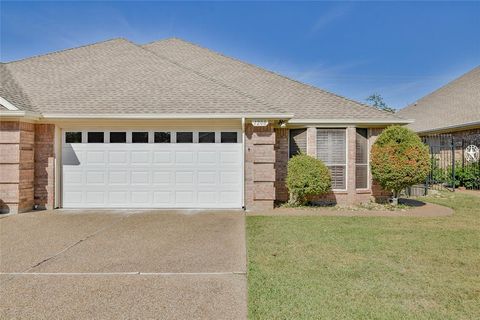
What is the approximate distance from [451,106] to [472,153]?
6.86 metres

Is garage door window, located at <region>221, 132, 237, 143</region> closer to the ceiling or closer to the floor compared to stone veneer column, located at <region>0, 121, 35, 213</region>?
closer to the ceiling

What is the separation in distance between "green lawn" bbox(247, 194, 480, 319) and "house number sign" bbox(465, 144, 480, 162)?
11.7 meters

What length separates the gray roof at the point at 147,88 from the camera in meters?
9.59

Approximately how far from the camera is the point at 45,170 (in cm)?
968

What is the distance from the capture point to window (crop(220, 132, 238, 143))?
32.8 feet

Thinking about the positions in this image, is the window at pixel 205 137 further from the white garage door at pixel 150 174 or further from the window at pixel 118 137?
the window at pixel 118 137

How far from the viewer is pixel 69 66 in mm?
12359

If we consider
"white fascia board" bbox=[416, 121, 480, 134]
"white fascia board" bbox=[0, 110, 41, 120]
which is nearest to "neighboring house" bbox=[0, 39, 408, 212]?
"white fascia board" bbox=[0, 110, 41, 120]

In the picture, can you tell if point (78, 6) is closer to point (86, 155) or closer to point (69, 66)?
point (69, 66)

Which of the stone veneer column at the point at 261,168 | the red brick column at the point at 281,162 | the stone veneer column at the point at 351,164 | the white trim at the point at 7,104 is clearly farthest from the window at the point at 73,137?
the stone veneer column at the point at 351,164

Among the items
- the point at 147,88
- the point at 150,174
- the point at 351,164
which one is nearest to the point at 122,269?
the point at 150,174

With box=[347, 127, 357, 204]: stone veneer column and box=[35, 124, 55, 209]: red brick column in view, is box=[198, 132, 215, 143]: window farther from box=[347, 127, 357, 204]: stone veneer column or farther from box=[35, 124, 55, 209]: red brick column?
box=[347, 127, 357, 204]: stone veneer column

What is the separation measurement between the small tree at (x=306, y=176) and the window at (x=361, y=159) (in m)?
1.88

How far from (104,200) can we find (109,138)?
2225 millimetres
